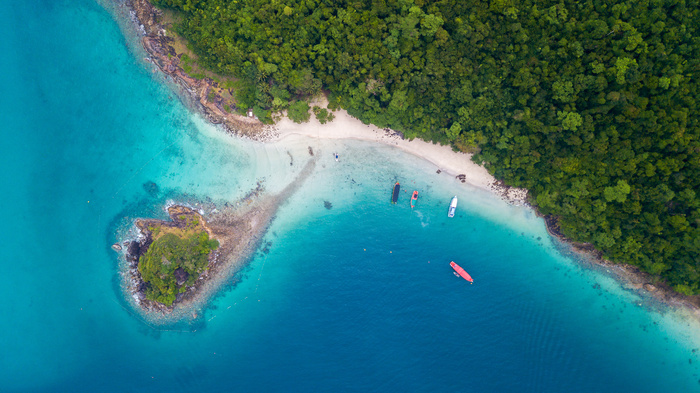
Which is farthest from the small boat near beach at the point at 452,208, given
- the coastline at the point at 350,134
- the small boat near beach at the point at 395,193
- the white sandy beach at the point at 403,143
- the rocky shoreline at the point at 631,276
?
the rocky shoreline at the point at 631,276

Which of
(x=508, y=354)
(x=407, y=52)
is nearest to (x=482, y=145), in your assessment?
(x=407, y=52)

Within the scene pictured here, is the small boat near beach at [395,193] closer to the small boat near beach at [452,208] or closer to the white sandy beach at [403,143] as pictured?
the white sandy beach at [403,143]

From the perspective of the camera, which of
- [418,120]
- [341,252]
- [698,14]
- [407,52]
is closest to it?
[698,14]

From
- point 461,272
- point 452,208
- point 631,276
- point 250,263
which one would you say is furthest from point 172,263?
point 631,276

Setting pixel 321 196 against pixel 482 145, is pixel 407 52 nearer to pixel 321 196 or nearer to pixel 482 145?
pixel 482 145

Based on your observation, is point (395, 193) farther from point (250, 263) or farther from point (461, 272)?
point (250, 263)

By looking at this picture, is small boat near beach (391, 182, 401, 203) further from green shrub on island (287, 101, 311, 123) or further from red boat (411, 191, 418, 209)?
green shrub on island (287, 101, 311, 123)
